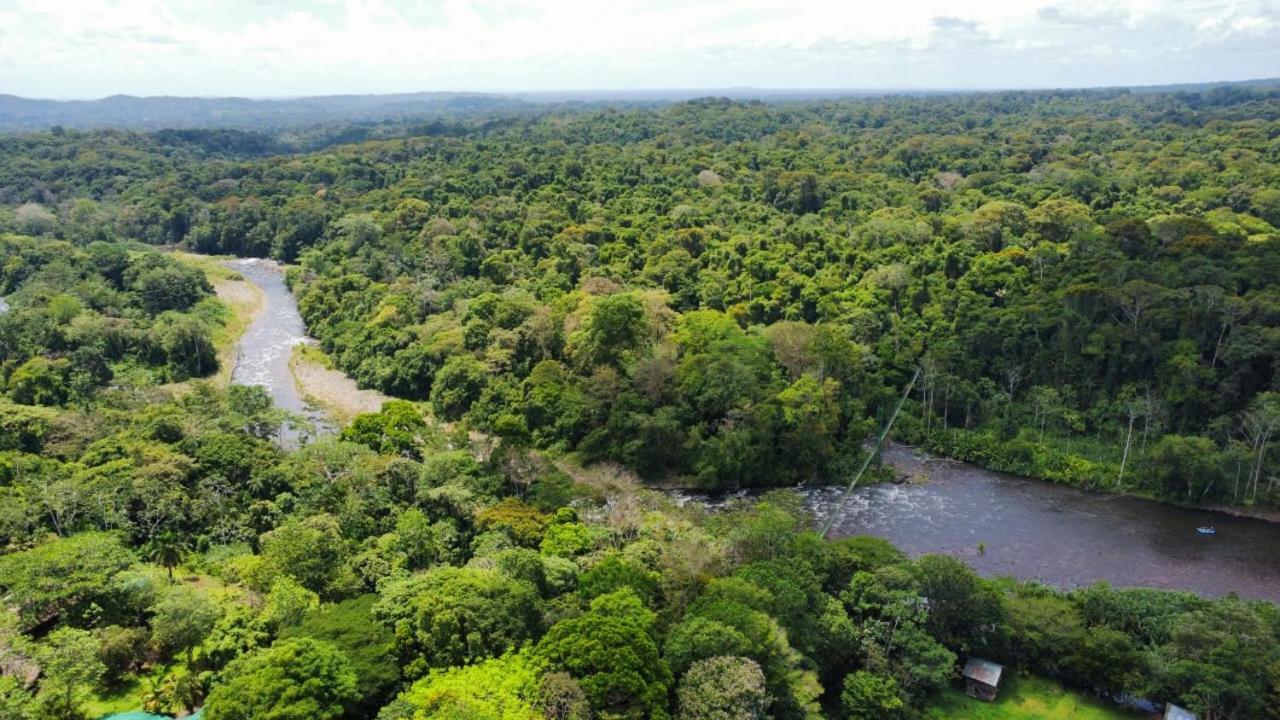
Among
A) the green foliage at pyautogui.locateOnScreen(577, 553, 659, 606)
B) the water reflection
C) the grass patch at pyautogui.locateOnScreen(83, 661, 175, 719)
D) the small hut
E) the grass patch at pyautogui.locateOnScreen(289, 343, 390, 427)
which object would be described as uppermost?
the green foliage at pyautogui.locateOnScreen(577, 553, 659, 606)

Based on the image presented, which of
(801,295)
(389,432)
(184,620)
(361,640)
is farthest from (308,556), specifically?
(801,295)

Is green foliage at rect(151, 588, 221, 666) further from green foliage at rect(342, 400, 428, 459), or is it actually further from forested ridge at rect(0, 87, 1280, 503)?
forested ridge at rect(0, 87, 1280, 503)

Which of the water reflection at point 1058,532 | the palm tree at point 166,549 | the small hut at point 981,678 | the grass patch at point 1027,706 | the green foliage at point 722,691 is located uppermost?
the green foliage at point 722,691

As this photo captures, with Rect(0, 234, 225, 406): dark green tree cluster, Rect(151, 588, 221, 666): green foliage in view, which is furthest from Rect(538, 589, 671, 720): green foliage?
Rect(0, 234, 225, 406): dark green tree cluster

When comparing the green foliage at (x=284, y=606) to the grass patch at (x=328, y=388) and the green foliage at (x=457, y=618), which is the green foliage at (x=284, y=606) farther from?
the grass patch at (x=328, y=388)

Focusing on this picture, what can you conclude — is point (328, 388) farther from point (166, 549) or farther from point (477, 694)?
point (477, 694)

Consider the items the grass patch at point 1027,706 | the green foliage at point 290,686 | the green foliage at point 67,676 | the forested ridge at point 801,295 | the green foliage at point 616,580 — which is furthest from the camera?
the forested ridge at point 801,295

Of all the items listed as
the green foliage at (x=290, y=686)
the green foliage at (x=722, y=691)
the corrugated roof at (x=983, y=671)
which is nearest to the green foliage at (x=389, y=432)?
the green foliage at (x=290, y=686)
